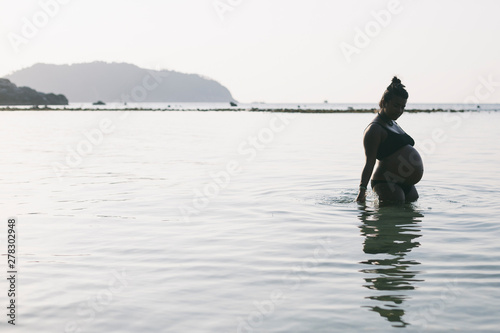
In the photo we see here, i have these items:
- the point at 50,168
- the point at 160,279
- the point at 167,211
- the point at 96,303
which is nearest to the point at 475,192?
the point at 167,211

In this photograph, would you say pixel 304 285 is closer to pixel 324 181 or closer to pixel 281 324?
pixel 281 324

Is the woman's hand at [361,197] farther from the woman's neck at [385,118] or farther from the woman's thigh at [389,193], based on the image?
the woman's neck at [385,118]

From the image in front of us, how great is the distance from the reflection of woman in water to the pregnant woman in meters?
0.42

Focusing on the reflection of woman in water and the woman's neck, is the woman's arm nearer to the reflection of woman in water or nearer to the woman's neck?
the woman's neck

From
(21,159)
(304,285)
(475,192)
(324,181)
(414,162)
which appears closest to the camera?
(304,285)

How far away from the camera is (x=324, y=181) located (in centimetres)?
1641

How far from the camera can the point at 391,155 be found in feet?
36.4

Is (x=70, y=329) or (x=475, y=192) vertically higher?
(x=475, y=192)

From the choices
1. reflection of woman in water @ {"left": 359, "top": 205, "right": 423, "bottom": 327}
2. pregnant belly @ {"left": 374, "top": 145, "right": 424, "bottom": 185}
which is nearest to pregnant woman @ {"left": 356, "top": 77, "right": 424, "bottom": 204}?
pregnant belly @ {"left": 374, "top": 145, "right": 424, "bottom": 185}

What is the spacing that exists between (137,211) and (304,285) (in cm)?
606

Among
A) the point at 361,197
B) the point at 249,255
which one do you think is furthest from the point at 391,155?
the point at 249,255

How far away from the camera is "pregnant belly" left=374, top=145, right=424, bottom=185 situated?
36.3ft

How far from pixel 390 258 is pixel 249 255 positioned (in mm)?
2003

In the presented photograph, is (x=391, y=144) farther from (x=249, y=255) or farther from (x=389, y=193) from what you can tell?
(x=249, y=255)
